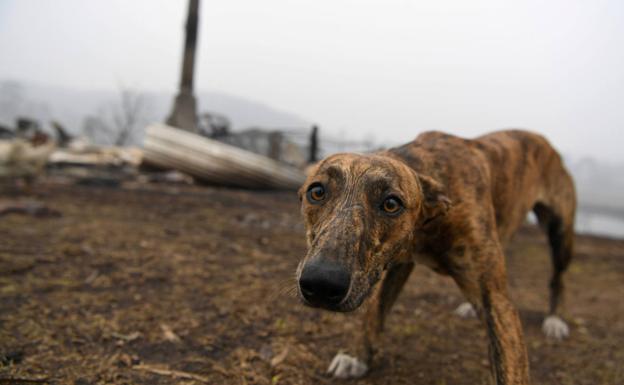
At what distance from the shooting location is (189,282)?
4551 millimetres

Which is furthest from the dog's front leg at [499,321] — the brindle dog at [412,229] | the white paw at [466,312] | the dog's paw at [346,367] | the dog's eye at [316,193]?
the white paw at [466,312]

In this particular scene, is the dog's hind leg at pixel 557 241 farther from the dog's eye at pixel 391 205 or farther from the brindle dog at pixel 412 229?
the dog's eye at pixel 391 205

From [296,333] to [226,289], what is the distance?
108 centimetres

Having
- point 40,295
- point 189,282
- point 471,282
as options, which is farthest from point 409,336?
point 40,295

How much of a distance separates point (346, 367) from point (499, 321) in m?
1.09

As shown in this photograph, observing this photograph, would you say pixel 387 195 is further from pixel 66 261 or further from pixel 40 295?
pixel 66 261

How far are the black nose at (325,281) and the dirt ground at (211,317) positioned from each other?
1.25 metres

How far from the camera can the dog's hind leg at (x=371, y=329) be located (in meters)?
3.10

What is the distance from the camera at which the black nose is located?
1845 mm

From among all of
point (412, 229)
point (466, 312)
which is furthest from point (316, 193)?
point (466, 312)

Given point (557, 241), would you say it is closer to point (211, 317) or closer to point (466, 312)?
point (466, 312)

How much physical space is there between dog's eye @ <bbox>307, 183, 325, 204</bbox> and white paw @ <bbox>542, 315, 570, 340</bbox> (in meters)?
3.12

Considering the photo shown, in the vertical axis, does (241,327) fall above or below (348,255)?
below

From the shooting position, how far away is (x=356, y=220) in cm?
211
